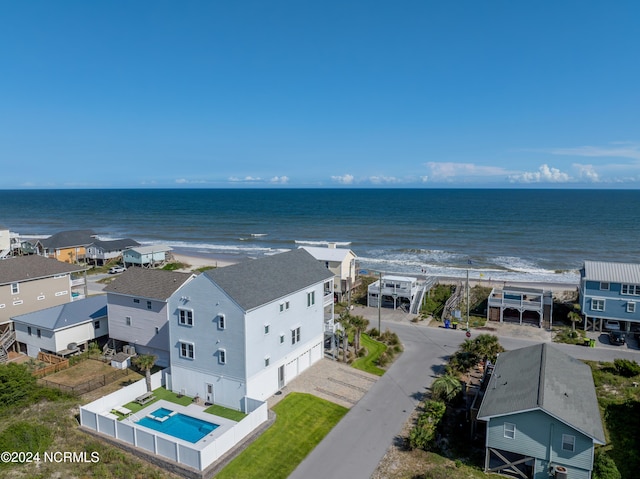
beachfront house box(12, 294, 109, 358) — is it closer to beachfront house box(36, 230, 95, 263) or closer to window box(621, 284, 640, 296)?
beachfront house box(36, 230, 95, 263)

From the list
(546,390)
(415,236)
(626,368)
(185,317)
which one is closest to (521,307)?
(626,368)

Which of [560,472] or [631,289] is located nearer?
[560,472]

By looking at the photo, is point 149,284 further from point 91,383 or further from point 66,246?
point 66,246

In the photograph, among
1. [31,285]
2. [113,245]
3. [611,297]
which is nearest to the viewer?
[31,285]

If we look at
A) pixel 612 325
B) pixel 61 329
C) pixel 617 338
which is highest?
pixel 61 329

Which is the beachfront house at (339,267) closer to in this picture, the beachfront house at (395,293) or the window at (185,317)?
the beachfront house at (395,293)

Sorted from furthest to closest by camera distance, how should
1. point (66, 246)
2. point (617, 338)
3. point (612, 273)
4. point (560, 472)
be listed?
1. point (66, 246)
2. point (612, 273)
3. point (617, 338)
4. point (560, 472)

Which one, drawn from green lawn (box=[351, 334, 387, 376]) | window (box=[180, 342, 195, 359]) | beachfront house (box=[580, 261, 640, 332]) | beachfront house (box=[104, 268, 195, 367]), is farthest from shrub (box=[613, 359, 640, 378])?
beachfront house (box=[104, 268, 195, 367])

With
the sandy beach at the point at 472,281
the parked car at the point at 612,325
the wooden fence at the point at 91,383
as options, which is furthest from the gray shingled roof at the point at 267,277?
the sandy beach at the point at 472,281
